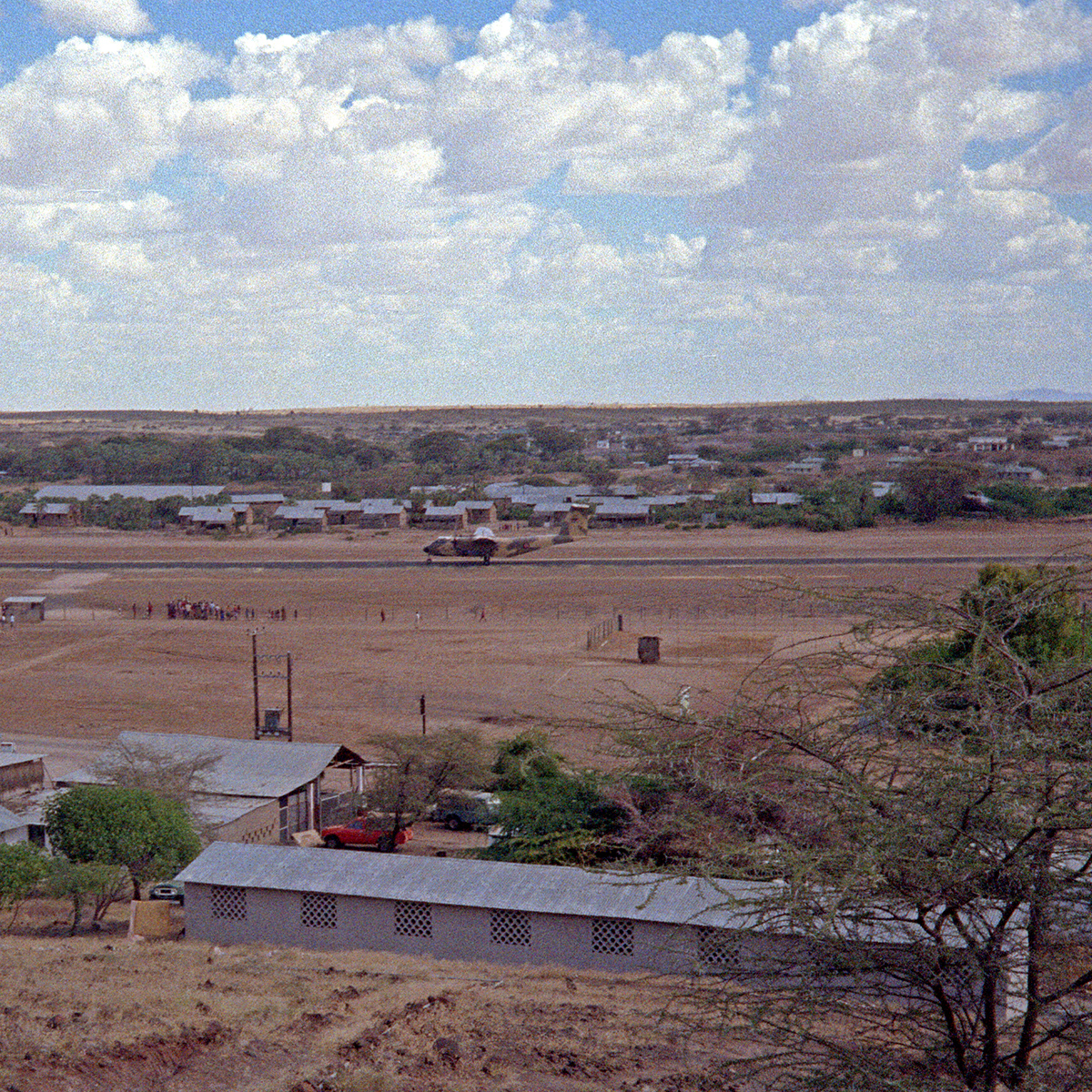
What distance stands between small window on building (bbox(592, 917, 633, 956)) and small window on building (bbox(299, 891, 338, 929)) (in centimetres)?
386

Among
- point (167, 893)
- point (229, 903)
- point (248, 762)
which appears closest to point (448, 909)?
point (229, 903)

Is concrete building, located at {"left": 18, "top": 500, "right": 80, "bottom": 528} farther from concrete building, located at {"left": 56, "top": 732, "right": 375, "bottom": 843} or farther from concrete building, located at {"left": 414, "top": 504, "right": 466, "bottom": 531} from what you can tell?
concrete building, located at {"left": 56, "top": 732, "right": 375, "bottom": 843}

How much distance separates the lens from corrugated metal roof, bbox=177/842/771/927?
15.9 m

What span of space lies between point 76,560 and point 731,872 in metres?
75.9

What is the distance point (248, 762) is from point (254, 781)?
39.3 inches

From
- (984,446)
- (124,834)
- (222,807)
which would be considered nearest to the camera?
(124,834)

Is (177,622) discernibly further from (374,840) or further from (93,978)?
(93,978)

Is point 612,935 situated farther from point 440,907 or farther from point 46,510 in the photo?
point 46,510

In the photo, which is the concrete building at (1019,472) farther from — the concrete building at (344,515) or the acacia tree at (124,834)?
the acacia tree at (124,834)

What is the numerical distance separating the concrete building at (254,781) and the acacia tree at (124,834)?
2.09 m

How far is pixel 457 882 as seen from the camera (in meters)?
17.2

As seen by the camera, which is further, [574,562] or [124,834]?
[574,562]

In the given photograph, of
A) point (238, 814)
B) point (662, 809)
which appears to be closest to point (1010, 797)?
point (662, 809)

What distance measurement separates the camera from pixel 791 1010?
24.5 ft
